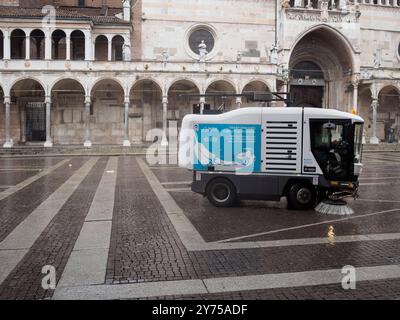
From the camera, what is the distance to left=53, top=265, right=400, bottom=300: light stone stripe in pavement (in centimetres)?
505

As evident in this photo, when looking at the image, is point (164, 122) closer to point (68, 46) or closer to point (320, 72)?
point (68, 46)

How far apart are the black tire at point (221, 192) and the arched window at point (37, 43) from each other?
26.8 metres

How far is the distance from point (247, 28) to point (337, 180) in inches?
1164

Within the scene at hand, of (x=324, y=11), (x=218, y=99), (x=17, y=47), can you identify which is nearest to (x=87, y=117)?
(x=17, y=47)

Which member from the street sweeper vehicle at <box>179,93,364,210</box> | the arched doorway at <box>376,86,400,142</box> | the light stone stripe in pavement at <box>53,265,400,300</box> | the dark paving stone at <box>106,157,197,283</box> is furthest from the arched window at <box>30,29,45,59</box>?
the light stone stripe in pavement at <box>53,265,400,300</box>

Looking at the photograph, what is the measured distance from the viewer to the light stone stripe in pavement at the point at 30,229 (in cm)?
641

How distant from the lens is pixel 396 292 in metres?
5.13

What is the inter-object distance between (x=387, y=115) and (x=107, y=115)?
26.5 m

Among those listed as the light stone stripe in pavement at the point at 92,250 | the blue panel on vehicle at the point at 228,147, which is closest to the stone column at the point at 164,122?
the light stone stripe in pavement at the point at 92,250

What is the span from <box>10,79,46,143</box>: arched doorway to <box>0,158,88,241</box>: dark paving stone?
62.0 ft

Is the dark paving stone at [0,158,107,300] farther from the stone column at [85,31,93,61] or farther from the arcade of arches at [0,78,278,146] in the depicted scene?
the arcade of arches at [0,78,278,146]

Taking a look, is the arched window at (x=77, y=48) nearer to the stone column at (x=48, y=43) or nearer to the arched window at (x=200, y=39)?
the stone column at (x=48, y=43)
